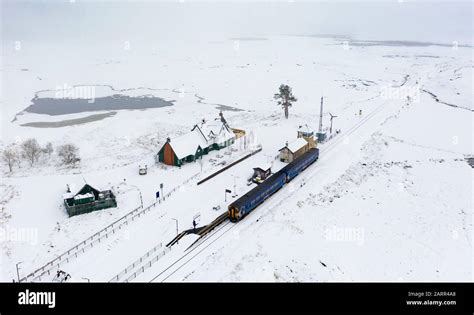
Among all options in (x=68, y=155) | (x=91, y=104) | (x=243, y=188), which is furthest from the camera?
(x=91, y=104)

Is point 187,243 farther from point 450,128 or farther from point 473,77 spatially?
point 473,77

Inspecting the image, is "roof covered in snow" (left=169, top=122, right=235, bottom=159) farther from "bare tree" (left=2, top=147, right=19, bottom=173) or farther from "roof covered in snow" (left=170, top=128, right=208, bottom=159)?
"bare tree" (left=2, top=147, right=19, bottom=173)

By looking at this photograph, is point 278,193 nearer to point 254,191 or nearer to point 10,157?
point 254,191

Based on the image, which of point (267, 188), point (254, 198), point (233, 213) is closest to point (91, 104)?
point (267, 188)

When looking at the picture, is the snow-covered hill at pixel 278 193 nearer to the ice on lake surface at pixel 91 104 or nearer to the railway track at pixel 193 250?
the railway track at pixel 193 250

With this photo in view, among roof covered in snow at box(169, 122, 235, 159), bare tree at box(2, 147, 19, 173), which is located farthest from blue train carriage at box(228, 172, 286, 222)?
bare tree at box(2, 147, 19, 173)

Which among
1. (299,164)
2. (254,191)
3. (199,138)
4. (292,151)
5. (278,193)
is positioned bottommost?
(278,193)

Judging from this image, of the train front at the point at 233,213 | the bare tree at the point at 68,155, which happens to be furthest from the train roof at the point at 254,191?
the bare tree at the point at 68,155
